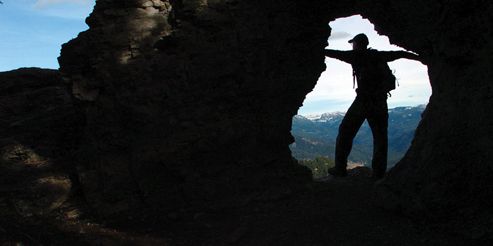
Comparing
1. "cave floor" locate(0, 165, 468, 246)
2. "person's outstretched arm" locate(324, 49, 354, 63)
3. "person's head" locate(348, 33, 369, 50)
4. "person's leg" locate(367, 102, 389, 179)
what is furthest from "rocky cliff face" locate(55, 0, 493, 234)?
"person's leg" locate(367, 102, 389, 179)

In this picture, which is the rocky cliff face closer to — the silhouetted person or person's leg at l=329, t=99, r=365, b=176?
the silhouetted person

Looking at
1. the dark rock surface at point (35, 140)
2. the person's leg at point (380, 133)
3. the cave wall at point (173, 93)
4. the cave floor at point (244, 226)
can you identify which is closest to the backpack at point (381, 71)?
the person's leg at point (380, 133)

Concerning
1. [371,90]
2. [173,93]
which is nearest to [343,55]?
[371,90]

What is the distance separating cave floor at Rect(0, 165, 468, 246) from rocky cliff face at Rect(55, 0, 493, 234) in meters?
0.24

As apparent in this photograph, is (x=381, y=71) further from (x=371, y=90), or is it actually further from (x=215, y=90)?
(x=215, y=90)

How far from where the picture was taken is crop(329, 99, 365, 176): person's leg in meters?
4.62

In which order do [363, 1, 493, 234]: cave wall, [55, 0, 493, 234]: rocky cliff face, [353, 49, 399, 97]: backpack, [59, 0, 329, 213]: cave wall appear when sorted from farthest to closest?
[353, 49, 399, 97]: backpack
[59, 0, 329, 213]: cave wall
[55, 0, 493, 234]: rocky cliff face
[363, 1, 493, 234]: cave wall

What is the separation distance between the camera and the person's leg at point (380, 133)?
4.57m

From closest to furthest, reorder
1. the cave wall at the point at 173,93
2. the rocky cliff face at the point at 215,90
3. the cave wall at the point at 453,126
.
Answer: the cave wall at the point at 453,126 < the rocky cliff face at the point at 215,90 < the cave wall at the point at 173,93

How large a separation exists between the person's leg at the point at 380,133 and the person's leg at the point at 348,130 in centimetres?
21

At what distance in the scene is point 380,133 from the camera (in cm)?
462

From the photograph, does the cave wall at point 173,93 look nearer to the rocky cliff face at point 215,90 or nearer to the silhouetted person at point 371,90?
the rocky cliff face at point 215,90

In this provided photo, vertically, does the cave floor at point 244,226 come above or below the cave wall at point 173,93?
below

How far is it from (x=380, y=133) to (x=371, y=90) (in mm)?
828
